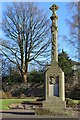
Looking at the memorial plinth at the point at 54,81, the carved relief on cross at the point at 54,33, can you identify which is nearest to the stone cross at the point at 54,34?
the carved relief on cross at the point at 54,33

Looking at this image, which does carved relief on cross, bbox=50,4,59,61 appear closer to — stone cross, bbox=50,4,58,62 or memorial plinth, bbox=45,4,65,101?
stone cross, bbox=50,4,58,62

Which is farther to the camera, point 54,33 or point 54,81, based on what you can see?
point 54,33

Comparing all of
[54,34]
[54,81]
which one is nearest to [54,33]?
[54,34]

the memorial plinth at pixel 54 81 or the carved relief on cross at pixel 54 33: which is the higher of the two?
the carved relief on cross at pixel 54 33

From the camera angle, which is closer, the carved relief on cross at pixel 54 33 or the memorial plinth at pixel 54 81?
the memorial plinth at pixel 54 81

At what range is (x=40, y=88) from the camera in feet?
116

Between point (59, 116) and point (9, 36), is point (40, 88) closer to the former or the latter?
point (9, 36)

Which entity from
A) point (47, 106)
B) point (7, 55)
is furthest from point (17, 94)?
point (47, 106)

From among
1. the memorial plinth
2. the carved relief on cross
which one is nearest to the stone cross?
the carved relief on cross

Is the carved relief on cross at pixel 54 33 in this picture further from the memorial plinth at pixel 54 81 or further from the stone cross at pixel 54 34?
the memorial plinth at pixel 54 81

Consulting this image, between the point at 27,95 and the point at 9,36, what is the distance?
9.73 metres

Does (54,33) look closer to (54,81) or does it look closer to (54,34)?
(54,34)

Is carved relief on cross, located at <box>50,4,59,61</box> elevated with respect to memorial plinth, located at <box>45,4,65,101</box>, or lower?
elevated

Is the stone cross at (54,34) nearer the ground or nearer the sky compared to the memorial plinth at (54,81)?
nearer the sky
